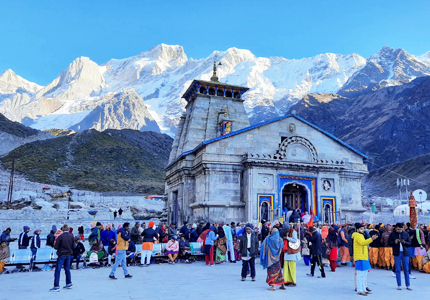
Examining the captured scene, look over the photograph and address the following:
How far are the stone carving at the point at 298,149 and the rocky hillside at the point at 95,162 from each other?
198 ft

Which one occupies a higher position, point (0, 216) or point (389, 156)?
point (389, 156)

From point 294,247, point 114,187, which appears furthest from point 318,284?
point 114,187

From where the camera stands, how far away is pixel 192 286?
404 inches

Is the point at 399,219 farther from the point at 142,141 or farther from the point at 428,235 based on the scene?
the point at 142,141

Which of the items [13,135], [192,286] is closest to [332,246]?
[192,286]

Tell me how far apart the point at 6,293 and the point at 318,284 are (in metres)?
8.77

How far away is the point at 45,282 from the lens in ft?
37.0

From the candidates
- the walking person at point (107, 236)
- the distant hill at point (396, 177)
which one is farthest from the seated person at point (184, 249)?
the distant hill at point (396, 177)

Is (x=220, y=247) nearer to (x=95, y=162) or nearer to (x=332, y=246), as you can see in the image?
(x=332, y=246)

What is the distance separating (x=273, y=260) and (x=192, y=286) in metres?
2.44

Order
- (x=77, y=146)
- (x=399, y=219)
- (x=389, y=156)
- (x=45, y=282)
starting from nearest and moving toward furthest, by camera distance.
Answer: (x=45, y=282), (x=399, y=219), (x=77, y=146), (x=389, y=156)

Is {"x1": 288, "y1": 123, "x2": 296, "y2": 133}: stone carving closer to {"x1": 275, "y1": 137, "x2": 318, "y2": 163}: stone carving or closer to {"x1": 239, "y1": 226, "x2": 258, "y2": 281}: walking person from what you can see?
{"x1": 275, "y1": 137, "x2": 318, "y2": 163}: stone carving

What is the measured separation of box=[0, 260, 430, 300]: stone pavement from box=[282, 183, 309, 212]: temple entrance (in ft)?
36.8

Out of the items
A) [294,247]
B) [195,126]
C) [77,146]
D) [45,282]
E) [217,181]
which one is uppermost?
[77,146]
